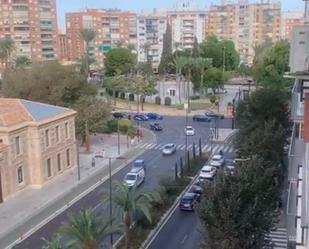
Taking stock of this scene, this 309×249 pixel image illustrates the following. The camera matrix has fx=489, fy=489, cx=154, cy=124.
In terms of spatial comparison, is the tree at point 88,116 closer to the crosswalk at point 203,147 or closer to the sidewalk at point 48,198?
the sidewalk at point 48,198

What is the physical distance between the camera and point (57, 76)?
61.4 meters

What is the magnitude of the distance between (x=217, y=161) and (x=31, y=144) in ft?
60.9

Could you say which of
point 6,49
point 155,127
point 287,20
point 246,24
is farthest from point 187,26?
point 155,127

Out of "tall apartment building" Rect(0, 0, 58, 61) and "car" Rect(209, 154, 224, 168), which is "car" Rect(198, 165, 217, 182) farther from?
"tall apartment building" Rect(0, 0, 58, 61)

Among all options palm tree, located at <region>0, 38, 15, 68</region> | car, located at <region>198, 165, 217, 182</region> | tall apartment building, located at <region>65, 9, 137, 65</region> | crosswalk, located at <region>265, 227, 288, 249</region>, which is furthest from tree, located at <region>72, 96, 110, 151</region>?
tall apartment building, located at <region>65, 9, 137, 65</region>

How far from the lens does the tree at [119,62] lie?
111875 mm

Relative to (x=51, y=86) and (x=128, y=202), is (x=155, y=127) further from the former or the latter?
(x=128, y=202)

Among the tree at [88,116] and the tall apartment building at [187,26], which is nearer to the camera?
the tree at [88,116]

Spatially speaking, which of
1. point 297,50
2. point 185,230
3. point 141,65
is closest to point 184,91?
point 141,65

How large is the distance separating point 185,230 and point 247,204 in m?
11.8

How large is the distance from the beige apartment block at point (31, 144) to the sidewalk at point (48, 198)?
100cm

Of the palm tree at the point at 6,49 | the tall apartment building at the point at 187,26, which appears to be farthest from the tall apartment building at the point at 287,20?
the palm tree at the point at 6,49

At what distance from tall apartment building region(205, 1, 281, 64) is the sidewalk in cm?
12441

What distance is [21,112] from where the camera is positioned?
1763 inches
